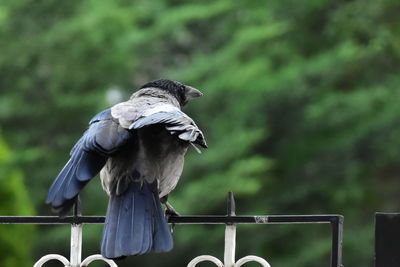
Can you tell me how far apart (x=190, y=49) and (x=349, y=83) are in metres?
2.43

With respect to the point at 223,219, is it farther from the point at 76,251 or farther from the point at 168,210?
the point at 168,210

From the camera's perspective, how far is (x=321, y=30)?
14148mm

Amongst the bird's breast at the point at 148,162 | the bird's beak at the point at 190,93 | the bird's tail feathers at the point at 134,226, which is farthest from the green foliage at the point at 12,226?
the bird's tail feathers at the point at 134,226

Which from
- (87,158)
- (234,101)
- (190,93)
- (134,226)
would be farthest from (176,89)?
(234,101)

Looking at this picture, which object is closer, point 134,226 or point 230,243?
point 230,243

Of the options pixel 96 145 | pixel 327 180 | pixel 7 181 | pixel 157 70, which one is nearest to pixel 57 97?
pixel 157 70

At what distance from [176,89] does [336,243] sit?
2077 millimetres

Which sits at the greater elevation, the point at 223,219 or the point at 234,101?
the point at 234,101

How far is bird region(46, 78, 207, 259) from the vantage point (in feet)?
11.4

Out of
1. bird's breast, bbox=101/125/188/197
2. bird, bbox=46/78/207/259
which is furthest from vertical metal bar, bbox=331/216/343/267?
bird's breast, bbox=101/125/188/197

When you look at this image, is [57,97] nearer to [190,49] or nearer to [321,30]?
[190,49]

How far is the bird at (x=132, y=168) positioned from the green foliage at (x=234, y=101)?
7157 mm

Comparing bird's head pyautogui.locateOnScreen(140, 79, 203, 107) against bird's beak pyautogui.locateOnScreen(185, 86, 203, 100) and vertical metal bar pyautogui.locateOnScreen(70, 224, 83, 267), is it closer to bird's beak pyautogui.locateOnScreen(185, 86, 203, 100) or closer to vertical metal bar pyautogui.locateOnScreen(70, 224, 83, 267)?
bird's beak pyautogui.locateOnScreen(185, 86, 203, 100)

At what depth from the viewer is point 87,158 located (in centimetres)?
374
